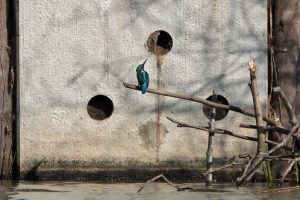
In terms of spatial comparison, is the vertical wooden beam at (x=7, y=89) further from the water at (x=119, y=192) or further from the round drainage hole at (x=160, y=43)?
the round drainage hole at (x=160, y=43)

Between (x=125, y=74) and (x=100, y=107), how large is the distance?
0.34m

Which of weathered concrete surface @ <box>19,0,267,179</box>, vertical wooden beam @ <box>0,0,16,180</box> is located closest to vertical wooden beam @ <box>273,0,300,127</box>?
weathered concrete surface @ <box>19,0,267,179</box>

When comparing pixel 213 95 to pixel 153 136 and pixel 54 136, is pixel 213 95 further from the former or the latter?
pixel 54 136

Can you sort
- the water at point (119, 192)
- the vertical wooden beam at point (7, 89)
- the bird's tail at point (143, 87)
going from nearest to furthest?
the bird's tail at point (143, 87), the water at point (119, 192), the vertical wooden beam at point (7, 89)

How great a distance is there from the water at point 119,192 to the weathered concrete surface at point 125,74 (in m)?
0.34

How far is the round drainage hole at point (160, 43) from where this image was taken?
8.62 metres

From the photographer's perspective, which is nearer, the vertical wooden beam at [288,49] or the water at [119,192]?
the water at [119,192]

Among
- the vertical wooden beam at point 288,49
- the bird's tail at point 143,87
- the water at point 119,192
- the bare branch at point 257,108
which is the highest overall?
the vertical wooden beam at point 288,49

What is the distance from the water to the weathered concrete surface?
13.5 inches

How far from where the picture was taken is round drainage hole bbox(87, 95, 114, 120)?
8.63 m

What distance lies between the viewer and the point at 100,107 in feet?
28.3

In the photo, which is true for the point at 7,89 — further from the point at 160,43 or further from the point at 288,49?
the point at 288,49

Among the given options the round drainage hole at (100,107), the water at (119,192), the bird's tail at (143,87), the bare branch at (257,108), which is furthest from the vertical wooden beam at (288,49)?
the bare branch at (257,108)

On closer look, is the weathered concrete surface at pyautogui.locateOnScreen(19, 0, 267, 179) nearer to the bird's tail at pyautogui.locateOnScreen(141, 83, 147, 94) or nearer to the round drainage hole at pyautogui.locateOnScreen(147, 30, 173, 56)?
the round drainage hole at pyautogui.locateOnScreen(147, 30, 173, 56)
